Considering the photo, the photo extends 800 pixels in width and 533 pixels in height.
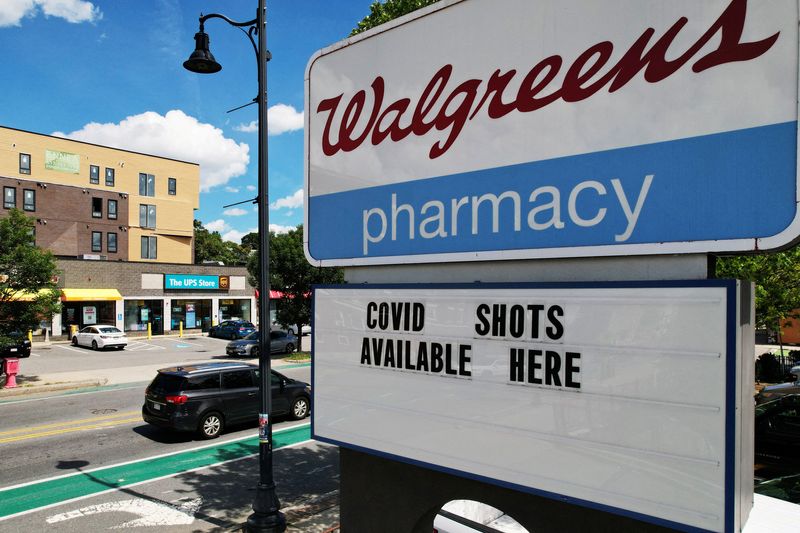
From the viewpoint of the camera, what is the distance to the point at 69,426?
1374cm

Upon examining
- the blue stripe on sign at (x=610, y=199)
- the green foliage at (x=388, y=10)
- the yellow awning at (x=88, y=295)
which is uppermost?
the green foliage at (x=388, y=10)

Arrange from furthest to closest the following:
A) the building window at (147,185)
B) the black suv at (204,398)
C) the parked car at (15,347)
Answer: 1. the building window at (147,185)
2. the parked car at (15,347)
3. the black suv at (204,398)

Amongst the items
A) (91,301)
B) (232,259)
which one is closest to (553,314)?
(91,301)

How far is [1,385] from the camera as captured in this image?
19.4 meters

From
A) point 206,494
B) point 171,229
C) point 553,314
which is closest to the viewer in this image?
point 553,314

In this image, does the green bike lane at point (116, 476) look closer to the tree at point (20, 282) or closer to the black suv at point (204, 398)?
the black suv at point (204, 398)

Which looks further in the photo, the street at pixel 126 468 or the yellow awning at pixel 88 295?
the yellow awning at pixel 88 295

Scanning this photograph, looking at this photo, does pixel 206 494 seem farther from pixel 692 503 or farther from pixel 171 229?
pixel 171 229

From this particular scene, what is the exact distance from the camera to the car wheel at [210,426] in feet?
41.0

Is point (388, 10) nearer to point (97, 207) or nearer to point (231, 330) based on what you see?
point (231, 330)

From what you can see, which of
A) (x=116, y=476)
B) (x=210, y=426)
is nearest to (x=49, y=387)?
(x=210, y=426)

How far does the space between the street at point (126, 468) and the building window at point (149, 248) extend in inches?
1245

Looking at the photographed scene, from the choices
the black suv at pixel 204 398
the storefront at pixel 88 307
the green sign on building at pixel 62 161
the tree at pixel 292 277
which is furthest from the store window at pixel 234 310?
the black suv at pixel 204 398

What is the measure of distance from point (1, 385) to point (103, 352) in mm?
12140
